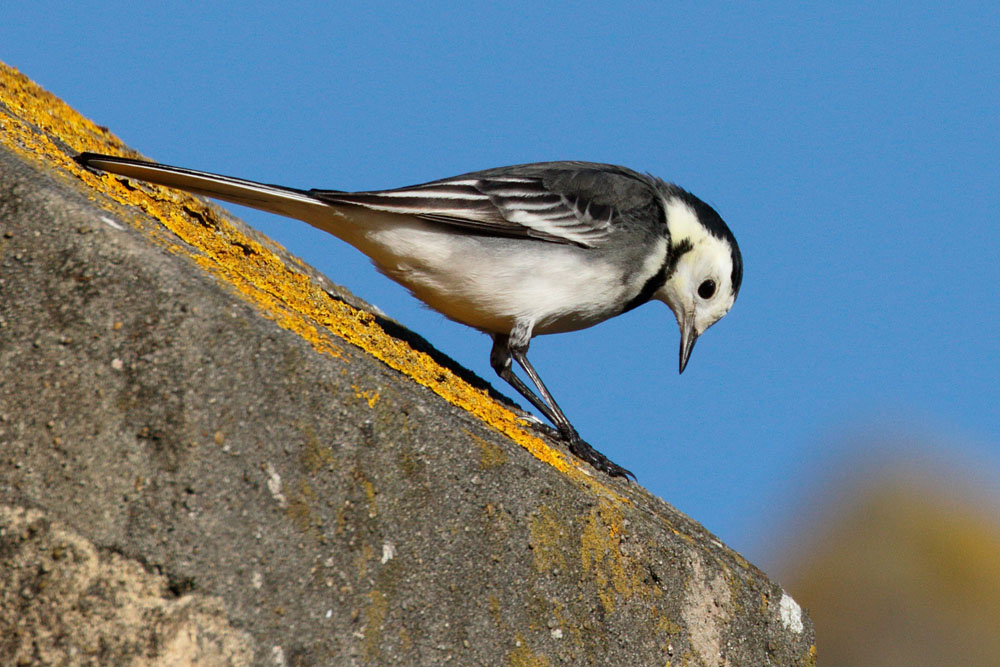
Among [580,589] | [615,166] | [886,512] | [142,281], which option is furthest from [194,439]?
[886,512]

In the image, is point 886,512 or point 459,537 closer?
point 459,537

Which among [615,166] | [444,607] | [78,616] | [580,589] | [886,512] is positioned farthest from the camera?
[886,512]

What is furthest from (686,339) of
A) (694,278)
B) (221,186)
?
(221,186)

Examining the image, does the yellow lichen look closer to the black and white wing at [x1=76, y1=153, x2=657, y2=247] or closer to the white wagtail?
the black and white wing at [x1=76, y1=153, x2=657, y2=247]

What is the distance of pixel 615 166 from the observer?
22.1ft

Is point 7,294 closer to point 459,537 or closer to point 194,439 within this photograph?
point 194,439

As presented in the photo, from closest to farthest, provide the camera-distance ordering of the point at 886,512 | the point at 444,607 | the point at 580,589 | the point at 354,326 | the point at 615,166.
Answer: the point at 444,607 → the point at 580,589 → the point at 354,326 → the point at 615,166 → the point at 886,512

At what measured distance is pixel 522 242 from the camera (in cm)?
581

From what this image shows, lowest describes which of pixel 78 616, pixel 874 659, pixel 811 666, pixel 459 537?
pixel 78 616

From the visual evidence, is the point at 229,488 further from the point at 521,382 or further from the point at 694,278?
the point at 694,278

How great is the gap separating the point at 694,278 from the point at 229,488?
434 centimetres

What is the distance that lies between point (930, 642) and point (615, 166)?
503 cm

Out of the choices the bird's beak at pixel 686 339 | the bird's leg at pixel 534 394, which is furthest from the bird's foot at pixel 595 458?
the bird's beak at pixel 686 339

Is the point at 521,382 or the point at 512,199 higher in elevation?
the point at 512,199
